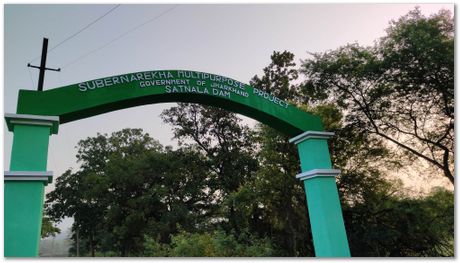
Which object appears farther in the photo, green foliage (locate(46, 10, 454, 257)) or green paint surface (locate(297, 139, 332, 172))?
green foliage (locate(46, 10, 454, 257))

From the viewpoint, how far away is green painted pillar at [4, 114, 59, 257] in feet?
11.8

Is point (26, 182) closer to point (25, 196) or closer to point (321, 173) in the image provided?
point (25, 196)

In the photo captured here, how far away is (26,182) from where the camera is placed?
3.77 metres

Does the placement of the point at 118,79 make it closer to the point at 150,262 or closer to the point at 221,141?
the point at 150,262

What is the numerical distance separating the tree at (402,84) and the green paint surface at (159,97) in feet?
8.40

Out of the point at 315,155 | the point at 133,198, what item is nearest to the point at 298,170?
the point at 315,155

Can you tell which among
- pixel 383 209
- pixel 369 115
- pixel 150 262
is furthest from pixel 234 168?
pixel 150 262

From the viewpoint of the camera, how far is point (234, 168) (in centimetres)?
1336

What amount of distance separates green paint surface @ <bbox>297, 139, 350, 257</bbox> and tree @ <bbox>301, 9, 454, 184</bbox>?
2.72 m

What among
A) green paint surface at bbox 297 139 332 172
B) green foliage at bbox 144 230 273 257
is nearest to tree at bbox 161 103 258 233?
green foliage at bbox 144 230 273 257

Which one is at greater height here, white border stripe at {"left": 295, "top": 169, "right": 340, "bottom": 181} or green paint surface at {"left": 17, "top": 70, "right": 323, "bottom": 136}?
green paint surface at {"left": 17, "top": 70, "right": 323, "bottom": 136}

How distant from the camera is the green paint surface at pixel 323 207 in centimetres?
470

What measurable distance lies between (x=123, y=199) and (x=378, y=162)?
31.8ft

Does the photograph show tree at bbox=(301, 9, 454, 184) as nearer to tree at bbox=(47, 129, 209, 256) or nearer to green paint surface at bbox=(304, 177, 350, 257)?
green paint surface at bbox=(304, 177, 350, 257)
